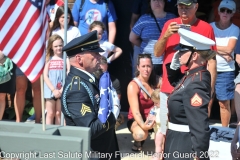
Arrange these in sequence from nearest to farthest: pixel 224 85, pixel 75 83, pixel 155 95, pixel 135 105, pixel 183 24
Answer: pixel 75 83
pixel 183 24
pixel 155 95
pixel 135 105
pixel 224 85

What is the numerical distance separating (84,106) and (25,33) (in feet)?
2.25

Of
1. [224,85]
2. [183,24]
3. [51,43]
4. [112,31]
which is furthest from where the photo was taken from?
[112,31]

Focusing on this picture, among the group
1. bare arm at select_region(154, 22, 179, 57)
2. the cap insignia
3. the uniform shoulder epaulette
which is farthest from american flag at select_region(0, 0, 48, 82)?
bare arm at select_region(154, 22, 179, 57)

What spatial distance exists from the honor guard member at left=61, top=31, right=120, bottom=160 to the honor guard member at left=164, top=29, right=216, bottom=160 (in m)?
0.50

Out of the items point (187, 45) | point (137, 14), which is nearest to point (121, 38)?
point (137, 14)

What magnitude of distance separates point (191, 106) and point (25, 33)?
4.35 feet

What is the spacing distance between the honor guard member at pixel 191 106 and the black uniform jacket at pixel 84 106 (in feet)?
1.66

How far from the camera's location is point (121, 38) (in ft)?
24.2

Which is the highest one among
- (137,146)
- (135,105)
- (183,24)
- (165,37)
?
(183,24)

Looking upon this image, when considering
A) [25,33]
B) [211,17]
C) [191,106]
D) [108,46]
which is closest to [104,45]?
[108,46]

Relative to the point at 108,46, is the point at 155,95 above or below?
below

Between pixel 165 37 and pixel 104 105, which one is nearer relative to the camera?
pixel 104 105

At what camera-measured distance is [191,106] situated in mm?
3658

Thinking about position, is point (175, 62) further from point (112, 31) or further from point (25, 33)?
point (112, 31)
